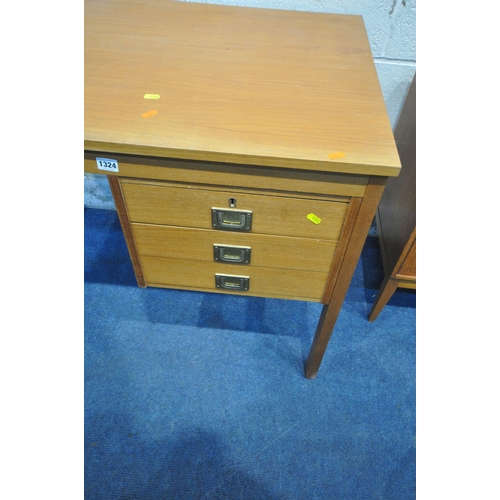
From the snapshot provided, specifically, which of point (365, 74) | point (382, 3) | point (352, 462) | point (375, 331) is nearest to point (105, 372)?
point (352, 462)

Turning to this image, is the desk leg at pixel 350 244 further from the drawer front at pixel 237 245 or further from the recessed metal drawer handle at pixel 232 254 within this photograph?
the recessed metal drawer handle at pixel 232 254

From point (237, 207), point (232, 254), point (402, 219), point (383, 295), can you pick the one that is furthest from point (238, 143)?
point (383, 295)

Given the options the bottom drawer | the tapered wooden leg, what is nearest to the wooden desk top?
the bottom drawer

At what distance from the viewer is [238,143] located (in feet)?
1.78

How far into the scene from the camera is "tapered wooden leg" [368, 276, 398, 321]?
1049 millimetres

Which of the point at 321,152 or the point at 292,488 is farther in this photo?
the point at 292,488

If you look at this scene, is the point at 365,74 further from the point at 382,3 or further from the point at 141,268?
the point at 141,268

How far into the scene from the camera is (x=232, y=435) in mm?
974

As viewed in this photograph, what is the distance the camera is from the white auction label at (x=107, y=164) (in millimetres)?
579

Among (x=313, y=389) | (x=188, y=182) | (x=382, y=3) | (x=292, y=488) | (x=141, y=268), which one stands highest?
(x=382, y=3)

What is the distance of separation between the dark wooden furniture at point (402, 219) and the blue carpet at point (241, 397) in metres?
0.18

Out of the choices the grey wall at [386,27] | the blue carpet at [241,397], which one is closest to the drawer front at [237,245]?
Result: the blue carpet at [241,397]

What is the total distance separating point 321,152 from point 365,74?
0.27 m

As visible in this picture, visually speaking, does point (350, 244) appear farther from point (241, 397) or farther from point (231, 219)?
point (241, 397)
